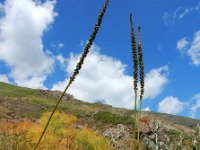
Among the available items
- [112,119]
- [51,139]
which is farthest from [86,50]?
[112,119]

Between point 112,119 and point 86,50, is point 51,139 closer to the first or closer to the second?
point 86,50

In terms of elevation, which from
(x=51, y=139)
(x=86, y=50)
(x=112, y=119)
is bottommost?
(x=86, y=50)

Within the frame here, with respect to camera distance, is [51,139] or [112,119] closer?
[51,139]

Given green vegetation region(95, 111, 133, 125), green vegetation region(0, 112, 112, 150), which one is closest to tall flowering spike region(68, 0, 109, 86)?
green vegetation region(0, 112, 112, 150)

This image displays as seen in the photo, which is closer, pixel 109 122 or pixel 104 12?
pixel 104 12

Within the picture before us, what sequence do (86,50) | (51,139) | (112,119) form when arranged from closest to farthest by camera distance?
(86,50) → (51,139) → (112,119)

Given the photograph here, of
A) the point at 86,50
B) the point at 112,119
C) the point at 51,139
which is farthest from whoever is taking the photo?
the point at 112,119

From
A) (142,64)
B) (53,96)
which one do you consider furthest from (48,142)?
(53,96)

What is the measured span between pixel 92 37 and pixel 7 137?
1692cm

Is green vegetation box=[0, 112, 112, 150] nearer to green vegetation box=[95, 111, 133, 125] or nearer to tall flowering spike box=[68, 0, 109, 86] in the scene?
tall flowering spike box=[68, 0, 109, 86]

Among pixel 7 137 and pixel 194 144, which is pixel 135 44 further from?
pixel 7 137

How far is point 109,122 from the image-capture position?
46531 millimetres

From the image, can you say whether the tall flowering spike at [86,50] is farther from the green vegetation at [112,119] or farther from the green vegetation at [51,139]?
the green vegetation at [112,119]

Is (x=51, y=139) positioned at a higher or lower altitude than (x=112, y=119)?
lower
